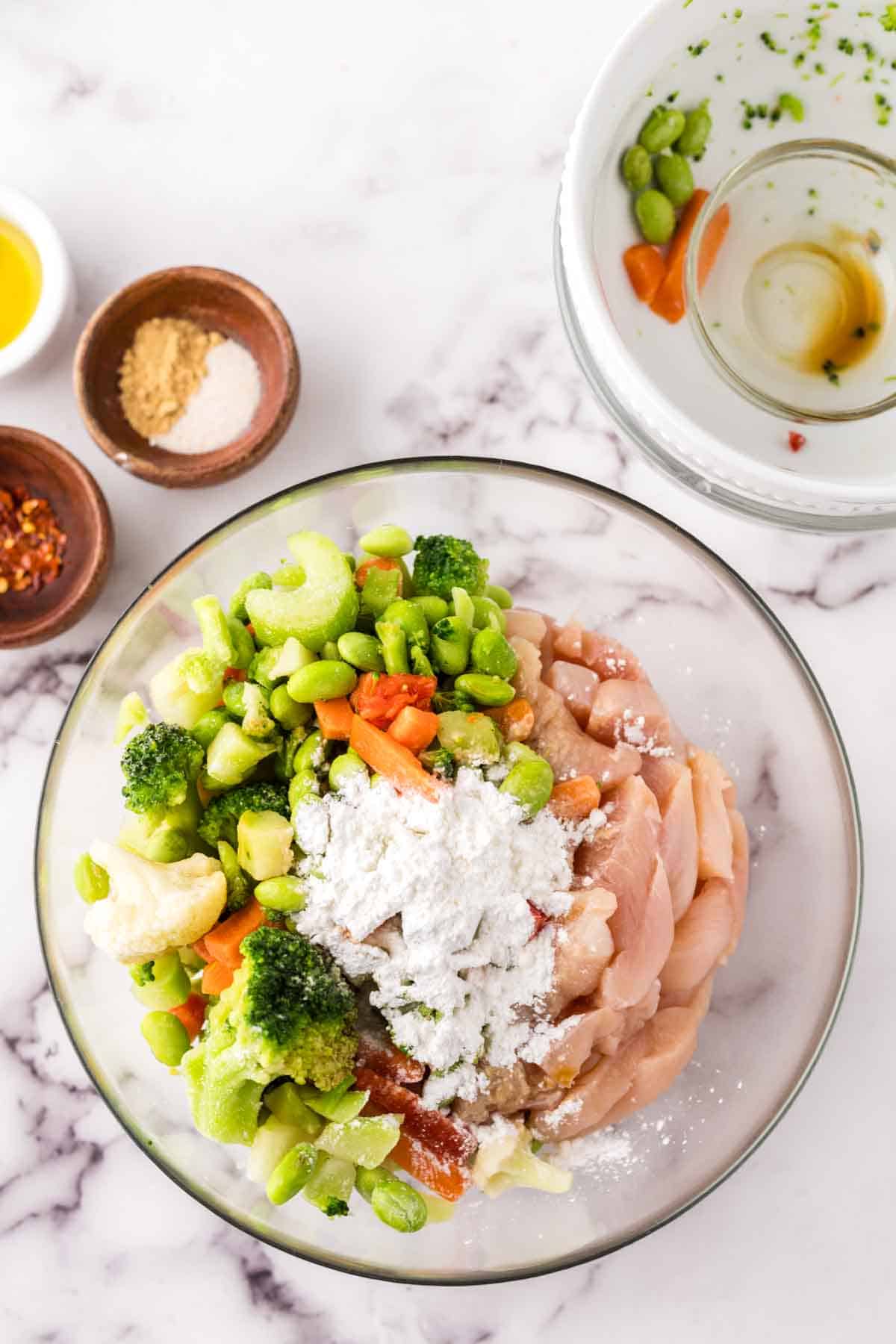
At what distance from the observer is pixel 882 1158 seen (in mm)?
3043

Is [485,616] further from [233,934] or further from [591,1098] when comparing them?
[591,1098]

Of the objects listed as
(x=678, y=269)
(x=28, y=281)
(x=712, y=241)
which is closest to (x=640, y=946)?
(x=678, y=269)

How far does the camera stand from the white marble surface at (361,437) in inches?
118

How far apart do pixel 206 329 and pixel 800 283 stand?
1494 millimetres

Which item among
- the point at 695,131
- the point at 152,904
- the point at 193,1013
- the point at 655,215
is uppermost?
the point at 695,131

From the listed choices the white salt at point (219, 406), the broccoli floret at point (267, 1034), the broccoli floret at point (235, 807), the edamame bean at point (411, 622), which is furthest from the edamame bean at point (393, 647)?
the white salt at point (219, 406)

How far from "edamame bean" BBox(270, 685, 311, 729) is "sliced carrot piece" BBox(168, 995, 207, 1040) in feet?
2.07

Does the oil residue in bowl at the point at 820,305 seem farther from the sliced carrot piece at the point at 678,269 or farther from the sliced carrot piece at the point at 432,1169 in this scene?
the sliced carrot piece at the point at 432,1169

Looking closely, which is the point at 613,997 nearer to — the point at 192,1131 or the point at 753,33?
the point at 192,1131

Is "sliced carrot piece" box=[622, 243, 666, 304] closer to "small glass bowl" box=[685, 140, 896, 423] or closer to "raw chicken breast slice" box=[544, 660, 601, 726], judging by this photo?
"small glass bowl" box=[685, 140, 896, 423]

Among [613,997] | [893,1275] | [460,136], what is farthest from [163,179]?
[893,1275]

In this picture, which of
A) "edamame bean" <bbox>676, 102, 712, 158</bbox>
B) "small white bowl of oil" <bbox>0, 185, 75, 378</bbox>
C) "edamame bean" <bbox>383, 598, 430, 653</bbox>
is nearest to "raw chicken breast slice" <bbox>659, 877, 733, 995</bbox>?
"edamame bean" <bbox>383, 598, 430, 653</bbox>

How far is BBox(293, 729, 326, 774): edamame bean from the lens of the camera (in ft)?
7.84

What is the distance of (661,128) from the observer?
273 centimetres
